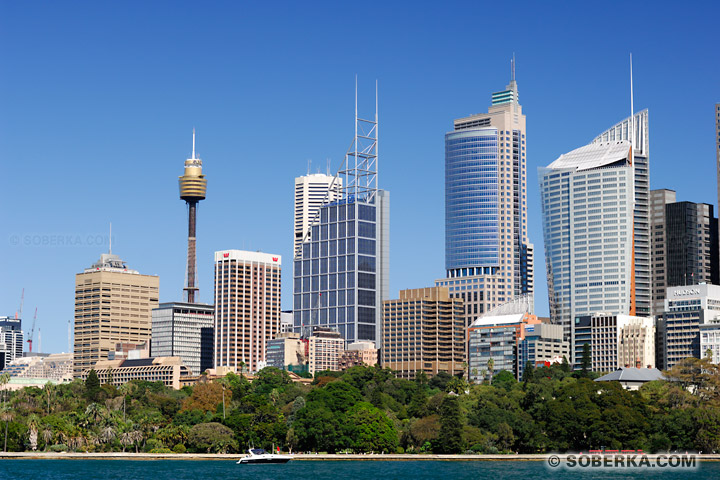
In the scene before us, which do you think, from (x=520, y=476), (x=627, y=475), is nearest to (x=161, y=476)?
(x=520, y=476)

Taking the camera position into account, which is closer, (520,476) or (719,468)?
(520,476)

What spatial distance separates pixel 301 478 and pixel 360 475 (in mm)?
9563

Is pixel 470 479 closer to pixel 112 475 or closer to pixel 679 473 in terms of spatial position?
pixel 679 473

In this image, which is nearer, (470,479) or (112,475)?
(470,479)

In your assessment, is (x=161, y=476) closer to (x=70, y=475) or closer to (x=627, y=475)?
(x=70, y=475)

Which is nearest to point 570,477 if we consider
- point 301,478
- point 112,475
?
point 301,478

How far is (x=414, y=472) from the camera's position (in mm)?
190875

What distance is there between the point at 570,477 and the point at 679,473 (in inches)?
909

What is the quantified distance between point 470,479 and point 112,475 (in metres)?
56.4

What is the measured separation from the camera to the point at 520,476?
179 meters

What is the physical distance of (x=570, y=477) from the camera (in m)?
179

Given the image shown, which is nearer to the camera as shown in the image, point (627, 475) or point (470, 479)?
point (470, 479)

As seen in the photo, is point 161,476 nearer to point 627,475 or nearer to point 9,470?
point 9,470

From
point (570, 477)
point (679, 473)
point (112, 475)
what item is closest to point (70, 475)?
point (112, 475)
